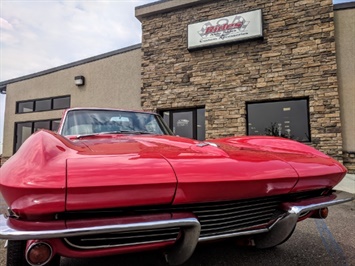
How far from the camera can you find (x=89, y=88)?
34.3 feet

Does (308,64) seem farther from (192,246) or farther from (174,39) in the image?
(192,246)

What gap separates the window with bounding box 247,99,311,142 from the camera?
727 centimetres

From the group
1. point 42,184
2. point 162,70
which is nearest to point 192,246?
point 42,184

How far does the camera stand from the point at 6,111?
1239 centimetres

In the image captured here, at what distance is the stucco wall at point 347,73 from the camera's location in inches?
267

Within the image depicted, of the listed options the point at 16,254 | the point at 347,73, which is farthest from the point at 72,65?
the point at 16,254

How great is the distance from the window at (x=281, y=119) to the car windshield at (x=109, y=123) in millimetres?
5415

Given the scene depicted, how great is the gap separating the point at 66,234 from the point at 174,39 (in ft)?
28.2

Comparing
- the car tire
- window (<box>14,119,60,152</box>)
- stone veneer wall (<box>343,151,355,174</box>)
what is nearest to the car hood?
the car tire

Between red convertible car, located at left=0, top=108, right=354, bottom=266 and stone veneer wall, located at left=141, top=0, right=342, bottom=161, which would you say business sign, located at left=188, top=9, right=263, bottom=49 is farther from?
red convertible car, located at left=0, top=108, right=354, bottom=266

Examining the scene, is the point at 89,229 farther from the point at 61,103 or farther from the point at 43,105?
the point at 43,105

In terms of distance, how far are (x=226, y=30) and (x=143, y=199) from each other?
7898 millimetres

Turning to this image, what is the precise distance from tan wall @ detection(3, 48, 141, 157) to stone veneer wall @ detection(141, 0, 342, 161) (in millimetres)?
710

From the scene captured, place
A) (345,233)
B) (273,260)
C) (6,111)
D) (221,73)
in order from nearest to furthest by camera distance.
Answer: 1. (273,260)
2. (345,233)
3. (221,73)
4. (6,111)
